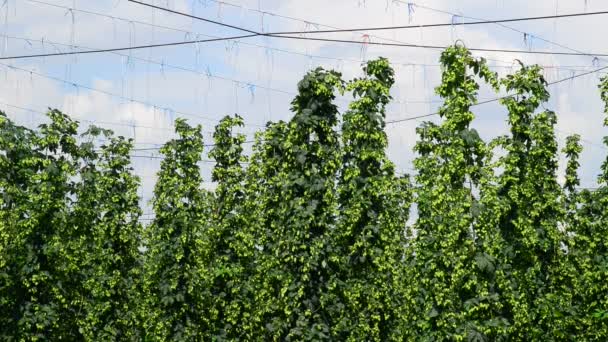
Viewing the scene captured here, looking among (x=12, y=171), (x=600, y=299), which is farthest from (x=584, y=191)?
(x=12, y=171)

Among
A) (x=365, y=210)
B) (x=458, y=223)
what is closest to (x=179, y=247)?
(x=365, y=210)

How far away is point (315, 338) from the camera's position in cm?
2536

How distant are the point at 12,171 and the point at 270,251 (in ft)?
27.4

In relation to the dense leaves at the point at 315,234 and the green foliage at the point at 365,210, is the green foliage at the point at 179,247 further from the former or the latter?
the green foliage at the point at 365,210

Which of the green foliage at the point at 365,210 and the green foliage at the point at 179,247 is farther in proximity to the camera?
the green foliage at the point at 179,247

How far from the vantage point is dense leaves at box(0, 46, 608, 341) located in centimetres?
2434

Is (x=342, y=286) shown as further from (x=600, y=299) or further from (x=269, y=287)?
(x=600, y=299)

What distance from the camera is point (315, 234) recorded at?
2558cm

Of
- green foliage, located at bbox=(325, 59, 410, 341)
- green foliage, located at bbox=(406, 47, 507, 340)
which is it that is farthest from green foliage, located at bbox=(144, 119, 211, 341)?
green foliage, located at bbox=(406, 47, 507, 340)

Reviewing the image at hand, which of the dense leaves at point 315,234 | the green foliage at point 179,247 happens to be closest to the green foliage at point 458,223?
the dense leaves at point 315,234

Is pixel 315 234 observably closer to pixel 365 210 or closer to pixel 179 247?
pixel 365 210

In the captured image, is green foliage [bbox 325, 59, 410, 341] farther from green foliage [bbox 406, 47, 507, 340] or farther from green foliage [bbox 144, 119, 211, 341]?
green foliage [bbox 144, 119, 211, 341]

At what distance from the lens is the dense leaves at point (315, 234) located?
24344mm

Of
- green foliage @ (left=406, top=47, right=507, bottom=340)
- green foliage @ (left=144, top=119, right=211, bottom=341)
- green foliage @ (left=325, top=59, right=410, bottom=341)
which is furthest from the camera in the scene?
green foliage @ (left=144, top=119, right=211, bottom=341)
